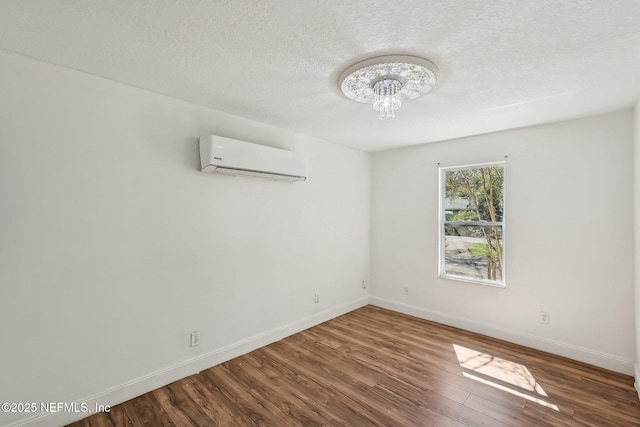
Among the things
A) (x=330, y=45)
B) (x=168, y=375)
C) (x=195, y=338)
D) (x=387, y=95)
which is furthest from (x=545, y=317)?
(x=168, y=375)

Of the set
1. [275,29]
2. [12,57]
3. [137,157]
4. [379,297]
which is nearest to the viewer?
[275,29]

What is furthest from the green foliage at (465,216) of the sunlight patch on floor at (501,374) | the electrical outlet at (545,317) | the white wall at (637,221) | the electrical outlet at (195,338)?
the electrical outlet at (195,338)

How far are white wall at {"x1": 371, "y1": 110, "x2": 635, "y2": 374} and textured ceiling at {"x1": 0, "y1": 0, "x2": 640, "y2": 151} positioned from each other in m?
0.50

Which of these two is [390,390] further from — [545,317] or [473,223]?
[473,223]

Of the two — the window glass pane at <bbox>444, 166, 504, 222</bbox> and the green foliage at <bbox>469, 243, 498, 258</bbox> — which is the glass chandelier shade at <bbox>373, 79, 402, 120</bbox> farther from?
the green foliage at <bbox>469, 243, 498, 258</bbox>

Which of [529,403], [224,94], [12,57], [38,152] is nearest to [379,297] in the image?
[529,403]

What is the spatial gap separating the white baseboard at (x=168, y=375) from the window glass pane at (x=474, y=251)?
73.6 inches

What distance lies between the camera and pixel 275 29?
151 cm

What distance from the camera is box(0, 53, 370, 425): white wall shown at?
5.83 feet

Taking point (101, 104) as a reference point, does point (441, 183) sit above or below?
below

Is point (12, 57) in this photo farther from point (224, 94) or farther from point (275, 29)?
point (275, 29)

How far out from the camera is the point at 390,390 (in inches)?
89.9

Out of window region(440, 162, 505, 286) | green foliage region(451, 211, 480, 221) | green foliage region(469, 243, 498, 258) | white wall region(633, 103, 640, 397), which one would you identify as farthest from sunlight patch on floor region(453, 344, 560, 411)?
green foliage region(451, 211, 480, 221)

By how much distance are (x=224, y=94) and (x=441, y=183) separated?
282cm
